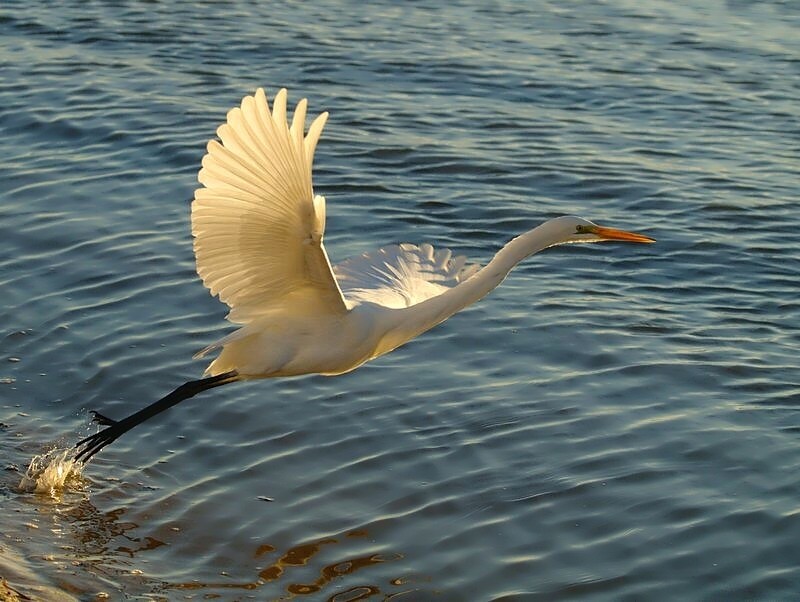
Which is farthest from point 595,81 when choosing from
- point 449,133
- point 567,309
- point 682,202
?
point 567,309

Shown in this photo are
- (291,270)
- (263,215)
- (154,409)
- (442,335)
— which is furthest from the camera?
(442,335)

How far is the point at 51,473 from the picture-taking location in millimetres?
6008

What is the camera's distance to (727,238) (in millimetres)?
9102

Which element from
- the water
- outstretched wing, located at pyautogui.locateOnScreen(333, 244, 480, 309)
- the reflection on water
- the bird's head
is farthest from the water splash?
the bird's head

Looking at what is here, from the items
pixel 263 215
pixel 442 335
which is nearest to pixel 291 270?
pixel 263 215

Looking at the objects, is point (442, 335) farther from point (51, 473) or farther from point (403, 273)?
point (51, 473)

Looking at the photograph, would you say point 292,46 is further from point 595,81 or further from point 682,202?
point 682,202

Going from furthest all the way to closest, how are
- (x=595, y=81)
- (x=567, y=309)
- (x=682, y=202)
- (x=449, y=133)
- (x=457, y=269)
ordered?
(x=595, y=81) → (x=449, y=133) → (x=682, y=202) → (x=567, y=309) → (x=457, y=269)

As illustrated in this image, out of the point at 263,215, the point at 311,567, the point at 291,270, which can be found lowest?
the point at 311,567

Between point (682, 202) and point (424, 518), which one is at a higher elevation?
point (682, 202)

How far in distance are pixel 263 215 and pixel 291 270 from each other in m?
0.41

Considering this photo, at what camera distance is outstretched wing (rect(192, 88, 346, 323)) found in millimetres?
4551

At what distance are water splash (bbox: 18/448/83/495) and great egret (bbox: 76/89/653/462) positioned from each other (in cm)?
10

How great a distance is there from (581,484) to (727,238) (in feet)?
11.9
